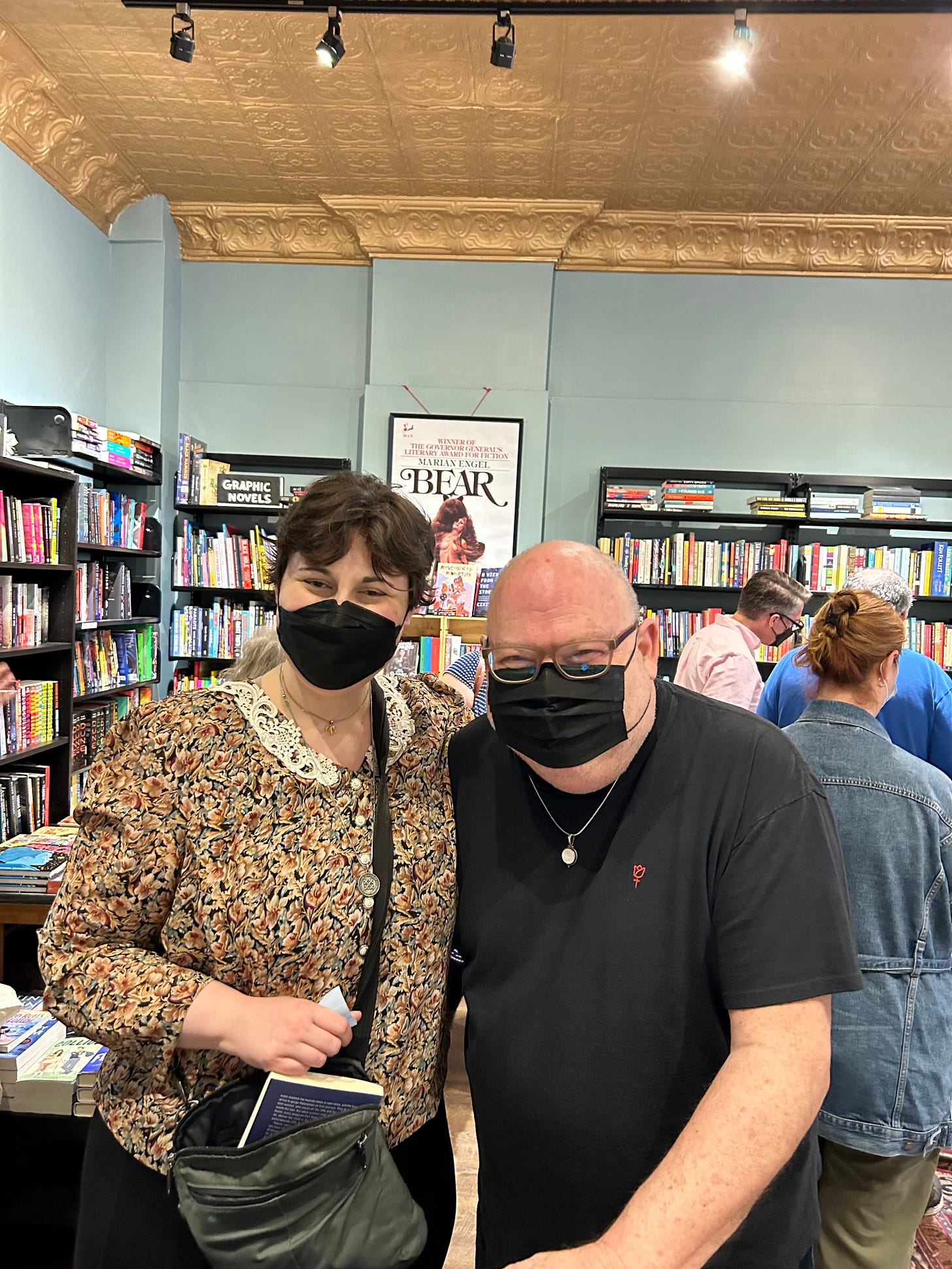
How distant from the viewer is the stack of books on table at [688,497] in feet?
16.8

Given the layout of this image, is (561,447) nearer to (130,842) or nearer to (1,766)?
(1,766)

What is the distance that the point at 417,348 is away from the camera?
5281mm

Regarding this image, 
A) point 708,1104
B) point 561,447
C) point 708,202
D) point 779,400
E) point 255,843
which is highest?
point 708,202

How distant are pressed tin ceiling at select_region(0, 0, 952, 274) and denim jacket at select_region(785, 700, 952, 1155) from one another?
333cm

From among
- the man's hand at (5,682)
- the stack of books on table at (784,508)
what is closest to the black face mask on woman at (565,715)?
the man's hand at (5,682)

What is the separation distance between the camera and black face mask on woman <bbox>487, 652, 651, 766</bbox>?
3.62 ft

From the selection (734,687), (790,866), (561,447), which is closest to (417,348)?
(561,447)

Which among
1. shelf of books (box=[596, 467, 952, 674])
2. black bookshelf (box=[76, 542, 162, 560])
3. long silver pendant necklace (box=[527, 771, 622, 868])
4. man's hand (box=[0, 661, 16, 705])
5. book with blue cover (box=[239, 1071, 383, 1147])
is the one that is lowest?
book with blue cover (box=[239, 1071, 383, 1147])

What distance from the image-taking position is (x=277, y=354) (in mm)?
5512

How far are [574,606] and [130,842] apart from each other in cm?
64

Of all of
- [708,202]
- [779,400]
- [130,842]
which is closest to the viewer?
[130,842]

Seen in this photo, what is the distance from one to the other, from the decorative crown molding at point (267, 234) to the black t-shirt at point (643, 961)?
5.06m

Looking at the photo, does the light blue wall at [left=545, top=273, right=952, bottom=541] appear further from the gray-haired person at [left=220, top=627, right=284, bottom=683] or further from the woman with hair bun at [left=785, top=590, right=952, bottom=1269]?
the woman with hair bun at [left=785, top=590, right=952, bottom=1269]

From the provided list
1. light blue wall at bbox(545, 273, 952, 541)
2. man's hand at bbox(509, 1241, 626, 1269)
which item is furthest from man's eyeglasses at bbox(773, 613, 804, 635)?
man's hand at bbox(509, 1241, 626, 1269)
